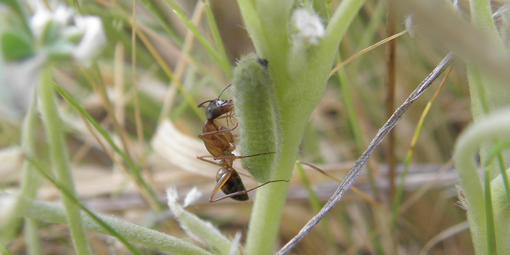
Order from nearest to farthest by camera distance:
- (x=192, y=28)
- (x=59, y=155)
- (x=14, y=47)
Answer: (x=14, y=47)
(x=59, y=155)
(x=192, y=28)

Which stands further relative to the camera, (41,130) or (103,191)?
(41,130)

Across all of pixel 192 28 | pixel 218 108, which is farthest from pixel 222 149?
pixel 192 28

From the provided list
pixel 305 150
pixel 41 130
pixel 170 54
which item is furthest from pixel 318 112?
pixel 41 130

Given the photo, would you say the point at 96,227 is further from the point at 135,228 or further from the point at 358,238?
the point at 358,238

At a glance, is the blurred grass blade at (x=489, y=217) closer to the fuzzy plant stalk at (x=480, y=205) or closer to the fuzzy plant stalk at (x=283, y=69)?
the fuzzy plant stalk at (x=480, y=205)

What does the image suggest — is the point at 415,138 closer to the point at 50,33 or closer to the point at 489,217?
the point at 489,217

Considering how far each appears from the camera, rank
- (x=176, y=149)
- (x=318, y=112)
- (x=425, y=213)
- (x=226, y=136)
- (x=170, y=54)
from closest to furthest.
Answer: (x=226, y=136) → (x=176, y=149) → (x=425, y=213) → (x=318, y=112) → (x=170, y=54)
